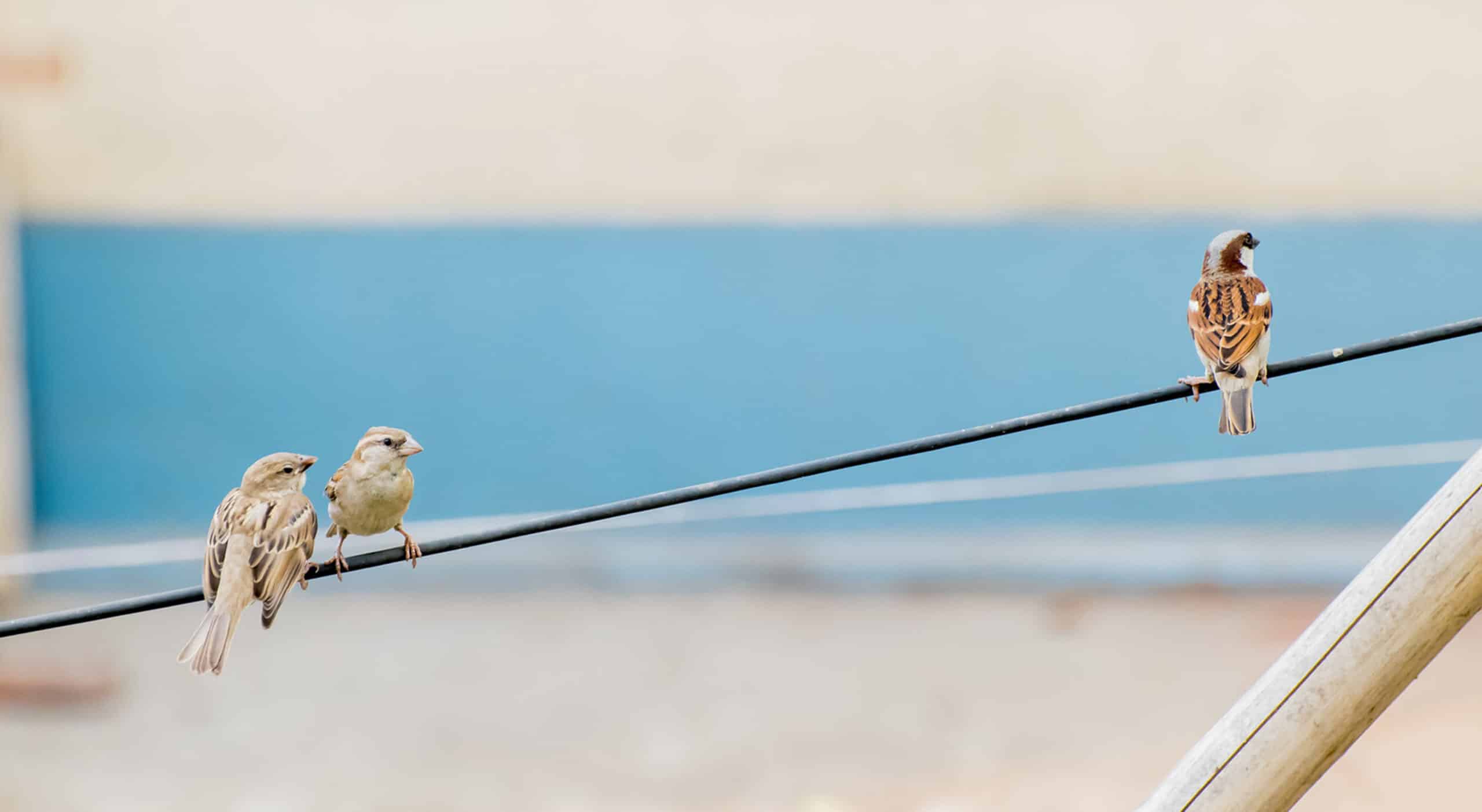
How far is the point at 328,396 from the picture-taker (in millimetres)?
6016

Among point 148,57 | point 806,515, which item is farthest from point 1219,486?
point 148,57

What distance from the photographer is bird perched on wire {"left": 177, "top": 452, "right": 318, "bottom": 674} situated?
204cm

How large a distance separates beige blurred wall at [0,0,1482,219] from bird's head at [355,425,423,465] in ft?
13.0

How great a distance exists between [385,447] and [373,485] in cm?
6

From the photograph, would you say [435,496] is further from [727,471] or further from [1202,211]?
[1202,211]

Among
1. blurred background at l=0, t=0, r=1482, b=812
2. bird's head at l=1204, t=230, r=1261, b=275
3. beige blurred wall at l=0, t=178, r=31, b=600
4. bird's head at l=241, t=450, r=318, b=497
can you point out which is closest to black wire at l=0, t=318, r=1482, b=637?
bird's head at l=241, t=450, r=318, b=497

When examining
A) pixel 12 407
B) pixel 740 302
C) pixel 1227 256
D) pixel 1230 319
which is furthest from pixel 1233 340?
pixel 12 407

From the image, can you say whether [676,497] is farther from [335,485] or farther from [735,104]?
[735,104]

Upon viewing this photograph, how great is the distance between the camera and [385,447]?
2084 millimetres

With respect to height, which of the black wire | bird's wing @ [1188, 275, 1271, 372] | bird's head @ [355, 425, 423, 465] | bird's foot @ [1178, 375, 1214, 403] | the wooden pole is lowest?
the wooden pole

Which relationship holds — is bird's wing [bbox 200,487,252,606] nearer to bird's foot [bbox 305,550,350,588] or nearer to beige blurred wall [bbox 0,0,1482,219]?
bird's foot [bbox 305,550,350,588]

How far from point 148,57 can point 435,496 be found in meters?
2.28

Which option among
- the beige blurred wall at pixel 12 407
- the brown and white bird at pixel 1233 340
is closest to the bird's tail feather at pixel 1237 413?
the brown and white bird at pixel 1233 340

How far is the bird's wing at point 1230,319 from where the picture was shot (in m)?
2.22
